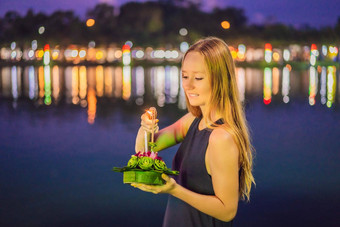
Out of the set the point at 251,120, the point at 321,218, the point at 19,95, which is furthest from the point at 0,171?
the point at 19,95

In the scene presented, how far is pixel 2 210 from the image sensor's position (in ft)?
20.9

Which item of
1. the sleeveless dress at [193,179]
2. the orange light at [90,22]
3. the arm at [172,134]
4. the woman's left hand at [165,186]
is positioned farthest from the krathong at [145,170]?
the orange light at [90,22]

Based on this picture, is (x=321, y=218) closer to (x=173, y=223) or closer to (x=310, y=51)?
(x=173, y=223)

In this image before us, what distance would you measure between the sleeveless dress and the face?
13cm

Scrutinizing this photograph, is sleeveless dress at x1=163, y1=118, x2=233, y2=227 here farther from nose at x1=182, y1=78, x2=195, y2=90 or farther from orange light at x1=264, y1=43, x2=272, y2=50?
orange light at x1=264, y1=43, x2=272, y2=50

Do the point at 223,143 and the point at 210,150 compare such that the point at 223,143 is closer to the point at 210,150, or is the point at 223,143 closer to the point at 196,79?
the point at 210,150

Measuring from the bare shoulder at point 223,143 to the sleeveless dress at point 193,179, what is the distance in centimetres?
7

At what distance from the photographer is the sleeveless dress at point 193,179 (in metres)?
2.32

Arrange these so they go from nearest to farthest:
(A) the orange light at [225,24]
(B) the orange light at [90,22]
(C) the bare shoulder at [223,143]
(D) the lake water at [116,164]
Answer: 1. (C) the bare shoulder at [223,143]
2. (D) the lake water at [116,164]
3. (B) the orange light at [90,22]
4. (A) the orange light at [225,24]

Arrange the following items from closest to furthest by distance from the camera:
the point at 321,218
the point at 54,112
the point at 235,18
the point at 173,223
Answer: the point at 173,223
the point at 321,218
the point at 54,112
the point at 235,18

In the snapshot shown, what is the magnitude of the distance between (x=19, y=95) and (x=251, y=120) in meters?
12.4

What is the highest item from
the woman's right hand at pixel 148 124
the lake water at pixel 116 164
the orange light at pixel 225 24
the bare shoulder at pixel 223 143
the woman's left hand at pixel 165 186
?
the orange light at pixel 225 24

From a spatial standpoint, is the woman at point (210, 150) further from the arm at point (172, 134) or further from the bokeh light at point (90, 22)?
the bokeh light at point (90, 22)

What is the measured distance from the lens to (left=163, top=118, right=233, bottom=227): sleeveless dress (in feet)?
7.61
